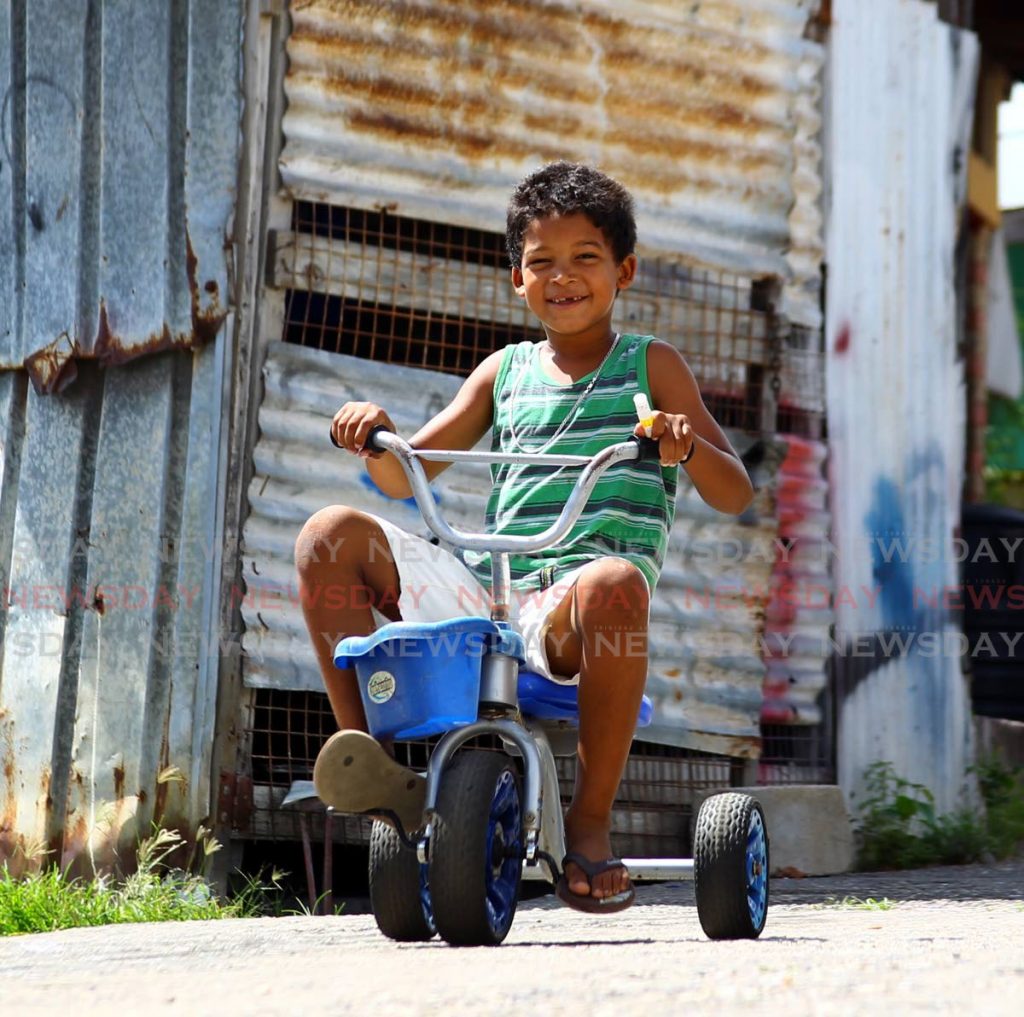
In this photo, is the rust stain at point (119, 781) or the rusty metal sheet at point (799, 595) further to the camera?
the rusty metal sheet at point (799, 595)

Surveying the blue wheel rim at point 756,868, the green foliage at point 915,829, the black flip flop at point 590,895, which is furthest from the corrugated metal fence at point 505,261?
the black flip flop at point 590,895

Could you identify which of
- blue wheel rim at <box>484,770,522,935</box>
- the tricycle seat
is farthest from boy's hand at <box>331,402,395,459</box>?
blue wheel rim at <box>484,770,522,935</box>

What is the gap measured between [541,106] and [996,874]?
3.26m

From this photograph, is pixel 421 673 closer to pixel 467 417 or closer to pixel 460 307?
pixel 467 417

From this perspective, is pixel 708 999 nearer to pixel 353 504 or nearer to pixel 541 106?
A: pixel 353 504

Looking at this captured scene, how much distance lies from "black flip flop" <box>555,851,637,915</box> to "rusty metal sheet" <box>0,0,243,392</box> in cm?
242

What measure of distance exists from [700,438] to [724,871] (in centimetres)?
92

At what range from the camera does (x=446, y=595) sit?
3369mm

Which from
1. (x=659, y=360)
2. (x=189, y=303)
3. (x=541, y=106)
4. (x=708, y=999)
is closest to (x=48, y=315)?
(x=189, y=303)

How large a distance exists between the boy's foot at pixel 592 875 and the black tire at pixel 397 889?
0.28 metres

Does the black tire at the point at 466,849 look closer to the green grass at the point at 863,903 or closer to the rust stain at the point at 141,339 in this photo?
the green grass at the point at 863,903

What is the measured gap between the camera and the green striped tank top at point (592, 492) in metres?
3.51

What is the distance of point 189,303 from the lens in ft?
16.2

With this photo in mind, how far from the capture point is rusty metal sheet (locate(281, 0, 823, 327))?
5340 mm
